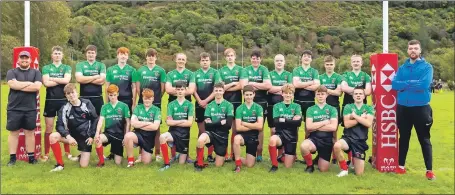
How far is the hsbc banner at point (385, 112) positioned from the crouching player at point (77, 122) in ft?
14.6

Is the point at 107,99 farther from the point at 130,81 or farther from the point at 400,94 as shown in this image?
the point at 400,94

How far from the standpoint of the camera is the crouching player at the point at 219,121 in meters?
7.47

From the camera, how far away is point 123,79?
812 centimetres

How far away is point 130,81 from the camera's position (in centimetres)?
821

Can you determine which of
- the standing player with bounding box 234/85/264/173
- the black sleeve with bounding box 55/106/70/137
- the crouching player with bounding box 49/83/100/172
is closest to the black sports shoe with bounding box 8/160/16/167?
the crouching player with bounding box 49/83/100/172

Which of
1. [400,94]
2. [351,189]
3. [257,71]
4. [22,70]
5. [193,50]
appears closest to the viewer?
[351,189]

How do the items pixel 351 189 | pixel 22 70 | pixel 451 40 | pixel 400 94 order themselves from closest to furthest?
1. pixel 351 189
2. pixel 400 94
3. pixel 22 70
4. pixel 451 40

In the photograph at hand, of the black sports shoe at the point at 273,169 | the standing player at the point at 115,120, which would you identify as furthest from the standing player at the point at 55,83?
the black sports shoe at the point at 273,169

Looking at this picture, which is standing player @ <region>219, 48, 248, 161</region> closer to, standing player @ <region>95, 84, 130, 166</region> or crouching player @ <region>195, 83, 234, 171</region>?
crouching player @ <region>195, 83, 234, 171</region>

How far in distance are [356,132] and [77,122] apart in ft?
14.4

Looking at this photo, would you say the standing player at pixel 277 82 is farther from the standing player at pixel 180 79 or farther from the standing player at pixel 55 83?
the standing player at pixel 55 83

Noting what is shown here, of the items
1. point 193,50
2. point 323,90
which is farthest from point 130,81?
point 193,50

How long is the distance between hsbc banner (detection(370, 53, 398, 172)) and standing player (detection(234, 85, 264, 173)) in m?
1.88

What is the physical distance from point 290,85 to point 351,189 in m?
2.01
